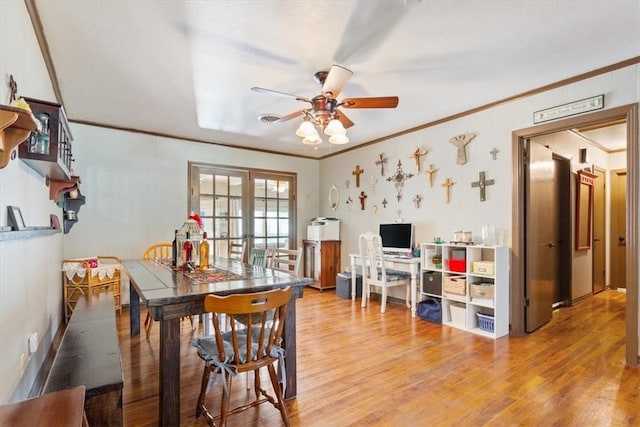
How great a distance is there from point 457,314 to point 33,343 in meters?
3.79

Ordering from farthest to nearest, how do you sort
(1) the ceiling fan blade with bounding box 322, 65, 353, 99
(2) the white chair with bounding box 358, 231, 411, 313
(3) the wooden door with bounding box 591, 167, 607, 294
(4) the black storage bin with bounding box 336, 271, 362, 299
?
1. (3) the wooden door with bounding box 591, 167, 607, 294
2. (4) the black storage bin with bounding box 336, 271, 362, 299
3. (2) the white chair with bounding box 358, 231, 411, 313
4. (1) the ceiling fan blade with bounding box 322, 65, 353, 99

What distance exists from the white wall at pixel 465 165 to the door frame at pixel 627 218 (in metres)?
0.07

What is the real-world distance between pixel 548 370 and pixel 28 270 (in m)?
3.82

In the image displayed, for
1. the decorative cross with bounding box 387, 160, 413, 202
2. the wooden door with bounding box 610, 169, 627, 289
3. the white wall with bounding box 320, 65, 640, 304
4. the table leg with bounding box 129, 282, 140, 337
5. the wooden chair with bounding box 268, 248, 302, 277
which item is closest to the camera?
the white wall with bounding box 320, 65, 640, 304

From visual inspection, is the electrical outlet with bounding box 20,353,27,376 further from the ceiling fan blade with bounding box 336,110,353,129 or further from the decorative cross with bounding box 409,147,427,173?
the decorative cross with bounding box 409,147,427,173

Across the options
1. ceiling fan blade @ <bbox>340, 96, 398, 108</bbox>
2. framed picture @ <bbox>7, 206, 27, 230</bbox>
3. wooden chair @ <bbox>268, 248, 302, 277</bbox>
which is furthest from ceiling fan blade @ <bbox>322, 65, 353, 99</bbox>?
framed picture @ <bbox>7, 206, 27, 230</bbox>

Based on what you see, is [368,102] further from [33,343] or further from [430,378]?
[33,343]

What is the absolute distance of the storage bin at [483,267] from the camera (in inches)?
134

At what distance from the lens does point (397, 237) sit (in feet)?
15.3

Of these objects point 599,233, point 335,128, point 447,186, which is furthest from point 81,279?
point 599,233

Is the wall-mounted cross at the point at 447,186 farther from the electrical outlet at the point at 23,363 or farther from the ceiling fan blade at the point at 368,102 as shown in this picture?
the electrical outlet at the point at 23,363

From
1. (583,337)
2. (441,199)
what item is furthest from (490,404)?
(441,199)

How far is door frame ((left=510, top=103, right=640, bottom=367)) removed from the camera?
2643 mm

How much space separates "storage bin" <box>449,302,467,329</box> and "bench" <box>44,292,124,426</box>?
327cm
